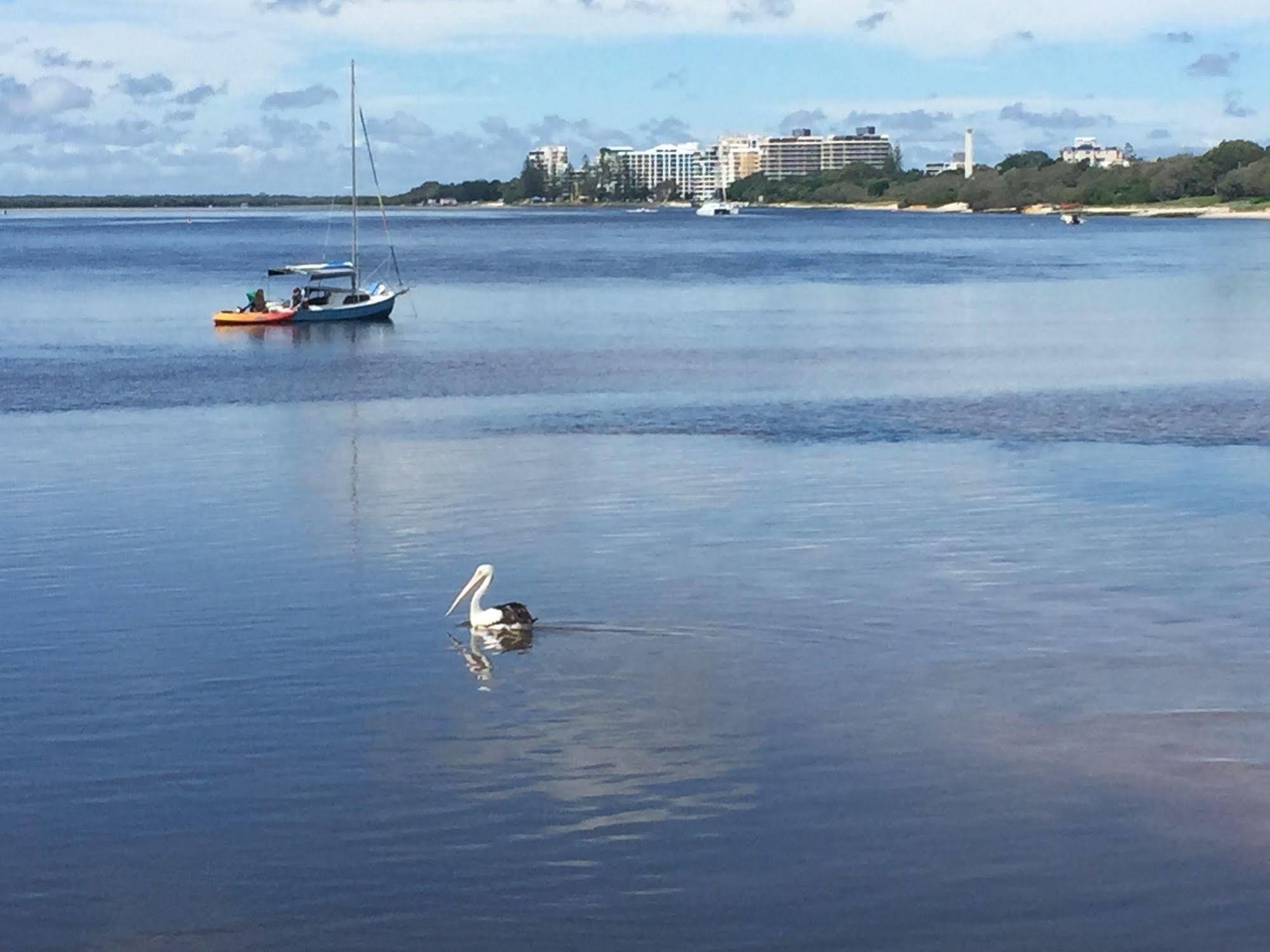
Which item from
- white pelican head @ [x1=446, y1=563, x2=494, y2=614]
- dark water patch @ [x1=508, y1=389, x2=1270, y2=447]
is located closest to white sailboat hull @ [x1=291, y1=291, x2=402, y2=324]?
dark water patch @ [x1=508, y1=389, x2=1270, y2=447]

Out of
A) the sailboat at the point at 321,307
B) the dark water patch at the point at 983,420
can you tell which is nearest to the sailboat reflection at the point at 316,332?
Answer: the sailboat at the point at 321,307

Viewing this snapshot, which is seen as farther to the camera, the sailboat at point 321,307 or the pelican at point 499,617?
the sailboat at point 321,307

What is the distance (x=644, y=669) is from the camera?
686 inches

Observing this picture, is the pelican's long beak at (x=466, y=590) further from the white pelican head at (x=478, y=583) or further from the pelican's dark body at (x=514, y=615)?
the pelican's dark body at (x=514, y=615)

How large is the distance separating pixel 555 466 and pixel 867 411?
30.9 feet

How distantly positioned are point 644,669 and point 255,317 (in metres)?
46.7

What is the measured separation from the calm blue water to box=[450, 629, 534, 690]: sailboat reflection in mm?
108

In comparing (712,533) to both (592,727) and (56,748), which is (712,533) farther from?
(56,748)

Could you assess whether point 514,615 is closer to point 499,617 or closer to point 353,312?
point 499,617

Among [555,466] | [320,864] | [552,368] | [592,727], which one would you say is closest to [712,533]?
[555,466]

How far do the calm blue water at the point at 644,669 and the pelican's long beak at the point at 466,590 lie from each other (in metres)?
0.33

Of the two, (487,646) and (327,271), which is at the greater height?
(327,271)

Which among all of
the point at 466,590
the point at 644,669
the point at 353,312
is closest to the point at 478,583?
the point at 466,590

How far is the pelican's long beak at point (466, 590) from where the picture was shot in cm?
1944
